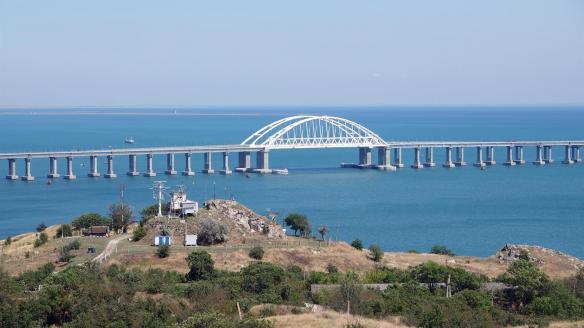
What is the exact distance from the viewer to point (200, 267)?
111 ft

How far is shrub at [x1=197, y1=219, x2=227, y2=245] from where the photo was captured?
40.6 meters

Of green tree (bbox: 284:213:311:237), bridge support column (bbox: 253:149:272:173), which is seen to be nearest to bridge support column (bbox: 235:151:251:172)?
bridge support column (bbox: 253:149:272:173)

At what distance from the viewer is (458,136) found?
160875 mm

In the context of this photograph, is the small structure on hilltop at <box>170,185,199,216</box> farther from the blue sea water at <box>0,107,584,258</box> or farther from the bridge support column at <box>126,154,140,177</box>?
the bridge support column at <box>126,154,140,177</box>

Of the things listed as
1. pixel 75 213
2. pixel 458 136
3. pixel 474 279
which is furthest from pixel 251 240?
pixel 458 136

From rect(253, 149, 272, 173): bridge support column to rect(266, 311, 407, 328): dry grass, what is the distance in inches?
2820

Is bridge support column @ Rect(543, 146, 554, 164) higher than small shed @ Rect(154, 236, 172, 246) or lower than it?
lower

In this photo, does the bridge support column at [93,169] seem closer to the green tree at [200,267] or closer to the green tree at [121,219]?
the green tree at [121,219]

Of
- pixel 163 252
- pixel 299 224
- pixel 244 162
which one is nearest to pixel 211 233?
pixel 163 252

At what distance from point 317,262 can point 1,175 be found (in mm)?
63785

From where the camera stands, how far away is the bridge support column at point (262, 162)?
325ft

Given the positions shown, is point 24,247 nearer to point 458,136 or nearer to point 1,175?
point 1,175

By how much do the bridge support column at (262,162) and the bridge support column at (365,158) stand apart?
1092 cm

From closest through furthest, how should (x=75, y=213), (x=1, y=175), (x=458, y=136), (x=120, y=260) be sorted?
(x=120, y=260) < (x=75, y=213) < (x=1, y=175) < (x=458, y=136)
